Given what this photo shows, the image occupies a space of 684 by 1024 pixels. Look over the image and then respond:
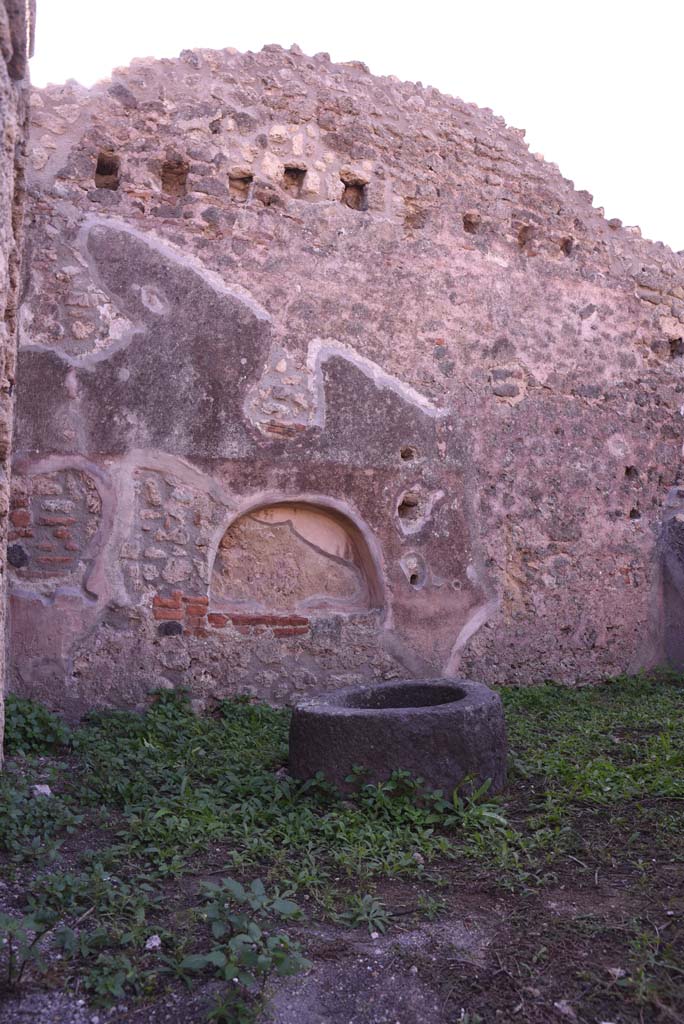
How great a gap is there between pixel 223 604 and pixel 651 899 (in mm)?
3191

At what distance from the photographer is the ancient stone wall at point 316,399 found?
506 cm

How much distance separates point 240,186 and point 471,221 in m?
1.75

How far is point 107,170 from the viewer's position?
17.6 ft

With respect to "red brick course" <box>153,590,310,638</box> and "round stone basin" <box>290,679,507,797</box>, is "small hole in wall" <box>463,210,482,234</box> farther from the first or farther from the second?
"round stone basin" <box>290,679,507,797</box>

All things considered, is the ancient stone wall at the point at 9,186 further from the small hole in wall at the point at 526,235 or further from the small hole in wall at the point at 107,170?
the small hole in wall at the point at 526,235

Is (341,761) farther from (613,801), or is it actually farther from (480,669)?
(480,669)

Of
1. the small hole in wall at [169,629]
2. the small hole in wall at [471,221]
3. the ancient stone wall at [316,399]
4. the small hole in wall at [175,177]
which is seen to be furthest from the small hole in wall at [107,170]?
the small hole in wall at [169,629]

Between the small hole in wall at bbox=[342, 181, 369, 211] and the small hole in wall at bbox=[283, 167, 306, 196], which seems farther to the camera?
the small hole in wall at bbox=[342, 181, 369, 211]

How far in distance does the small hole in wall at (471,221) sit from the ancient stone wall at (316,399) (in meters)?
0.05

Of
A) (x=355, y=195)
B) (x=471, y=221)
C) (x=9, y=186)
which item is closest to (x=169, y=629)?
(x=9, y=186)

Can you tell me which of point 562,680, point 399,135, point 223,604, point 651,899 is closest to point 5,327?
point 223,604

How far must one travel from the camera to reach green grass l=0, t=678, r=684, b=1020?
2.46 meters

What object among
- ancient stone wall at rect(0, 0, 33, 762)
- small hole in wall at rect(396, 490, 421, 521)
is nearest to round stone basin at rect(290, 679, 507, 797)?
ancient stone wall at rect(0, 0, 33, 762)

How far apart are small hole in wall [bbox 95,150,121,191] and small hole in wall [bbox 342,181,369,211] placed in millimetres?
1530
